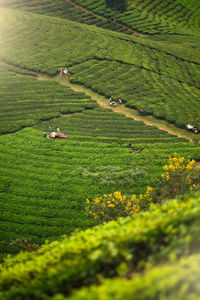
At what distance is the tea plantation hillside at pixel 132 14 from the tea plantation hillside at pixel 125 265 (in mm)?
79642

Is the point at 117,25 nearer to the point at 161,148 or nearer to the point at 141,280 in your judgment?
the point at 161,148

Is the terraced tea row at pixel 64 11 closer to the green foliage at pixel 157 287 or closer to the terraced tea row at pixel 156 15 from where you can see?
the terraced tea row at pixel 156 15

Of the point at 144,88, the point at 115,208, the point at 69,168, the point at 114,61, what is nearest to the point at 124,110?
the point at 144,88

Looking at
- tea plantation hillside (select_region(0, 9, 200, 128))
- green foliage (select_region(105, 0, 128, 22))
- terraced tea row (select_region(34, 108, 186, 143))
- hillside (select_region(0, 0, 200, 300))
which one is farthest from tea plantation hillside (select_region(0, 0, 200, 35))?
terraced tea row (select_region(34, 108, 186, 143))

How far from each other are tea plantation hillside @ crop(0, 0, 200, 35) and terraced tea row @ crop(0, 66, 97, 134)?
160ft

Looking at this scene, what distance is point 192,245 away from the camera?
833cm

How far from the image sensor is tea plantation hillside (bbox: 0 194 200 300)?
705 centimetres

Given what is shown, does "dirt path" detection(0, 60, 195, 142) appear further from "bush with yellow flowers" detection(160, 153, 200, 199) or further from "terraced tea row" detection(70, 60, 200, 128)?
"bush with yellow flowers" detection(160, 153, 200, 199)

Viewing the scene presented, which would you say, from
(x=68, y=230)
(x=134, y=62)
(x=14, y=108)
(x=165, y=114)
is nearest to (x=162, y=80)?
(x=134, y=62)

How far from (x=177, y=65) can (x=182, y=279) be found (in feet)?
183

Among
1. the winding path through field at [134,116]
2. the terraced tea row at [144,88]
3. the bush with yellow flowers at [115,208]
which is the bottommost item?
the bush with yellow flowers at [115,208]

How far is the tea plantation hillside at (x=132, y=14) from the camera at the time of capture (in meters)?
81.5


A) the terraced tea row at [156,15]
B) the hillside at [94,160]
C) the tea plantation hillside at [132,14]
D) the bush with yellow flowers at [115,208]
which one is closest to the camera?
the hillside at [94,160]

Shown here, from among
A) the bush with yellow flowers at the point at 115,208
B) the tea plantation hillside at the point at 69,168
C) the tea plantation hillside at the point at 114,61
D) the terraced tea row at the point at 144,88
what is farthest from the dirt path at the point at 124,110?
the bush with yellow flowers at the point at 115,208
